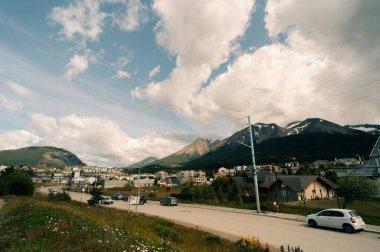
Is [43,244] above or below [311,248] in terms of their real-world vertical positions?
above

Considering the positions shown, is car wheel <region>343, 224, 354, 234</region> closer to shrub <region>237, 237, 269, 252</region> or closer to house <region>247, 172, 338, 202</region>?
shrub <region>237, 237, 269, 252</region>

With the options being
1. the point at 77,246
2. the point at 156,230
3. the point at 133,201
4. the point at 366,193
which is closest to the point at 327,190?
the point at 366,193

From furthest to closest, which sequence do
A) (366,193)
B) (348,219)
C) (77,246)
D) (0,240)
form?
1. (366,193)
2. (348,219)
3. (0,240)
4. (77,246)

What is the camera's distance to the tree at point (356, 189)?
2739 centimetres

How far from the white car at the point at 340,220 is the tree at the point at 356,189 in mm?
8913

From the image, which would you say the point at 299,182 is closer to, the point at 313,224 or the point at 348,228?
the point at 313,224

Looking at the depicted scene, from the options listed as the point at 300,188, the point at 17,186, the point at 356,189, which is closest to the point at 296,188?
the point at 300,188

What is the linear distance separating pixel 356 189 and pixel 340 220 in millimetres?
11184

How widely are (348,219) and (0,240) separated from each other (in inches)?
835

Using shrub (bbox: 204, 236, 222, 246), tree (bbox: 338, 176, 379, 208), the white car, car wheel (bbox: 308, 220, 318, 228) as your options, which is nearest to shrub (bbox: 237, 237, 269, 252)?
shrub (bbox: 204, 236, 222, 246)

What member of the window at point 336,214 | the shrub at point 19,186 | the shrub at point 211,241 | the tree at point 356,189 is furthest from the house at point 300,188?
the shrub at point 19,186

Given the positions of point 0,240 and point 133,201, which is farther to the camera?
point 133,201

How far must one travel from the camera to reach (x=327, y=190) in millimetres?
59406

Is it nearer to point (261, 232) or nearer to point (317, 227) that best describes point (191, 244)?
point (261, 232)
